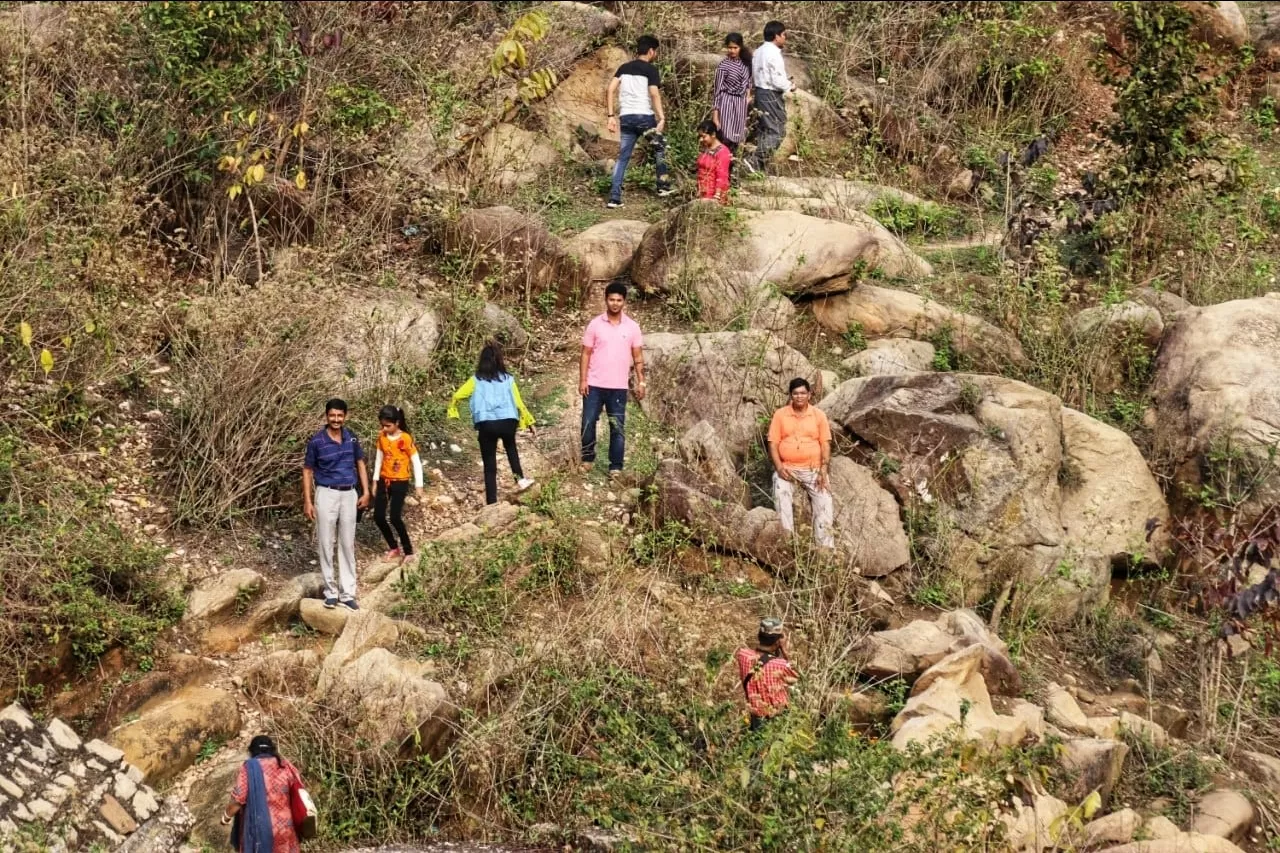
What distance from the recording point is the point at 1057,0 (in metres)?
16.8

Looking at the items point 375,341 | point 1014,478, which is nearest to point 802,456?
point 1014,478

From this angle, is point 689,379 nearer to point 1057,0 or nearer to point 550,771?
point 550,771

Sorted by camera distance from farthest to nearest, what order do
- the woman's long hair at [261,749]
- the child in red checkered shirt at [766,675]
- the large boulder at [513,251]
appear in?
the large boulder at [513,251] < the child in red checkered shirt at [766,675] < the woman's long hair at [261,749]

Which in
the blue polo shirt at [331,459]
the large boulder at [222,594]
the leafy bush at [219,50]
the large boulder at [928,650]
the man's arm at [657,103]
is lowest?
the large boulder at [928,650]

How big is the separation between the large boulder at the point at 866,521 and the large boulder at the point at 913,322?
210 cm

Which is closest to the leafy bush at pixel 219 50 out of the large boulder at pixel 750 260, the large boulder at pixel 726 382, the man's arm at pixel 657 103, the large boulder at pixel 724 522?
the man's arm at pixel 657 103

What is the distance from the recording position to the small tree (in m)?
13.0

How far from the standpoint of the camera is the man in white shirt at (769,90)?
13781 millimetres

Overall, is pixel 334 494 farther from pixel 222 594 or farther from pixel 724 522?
pixel 724 522

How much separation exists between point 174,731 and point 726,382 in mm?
4535

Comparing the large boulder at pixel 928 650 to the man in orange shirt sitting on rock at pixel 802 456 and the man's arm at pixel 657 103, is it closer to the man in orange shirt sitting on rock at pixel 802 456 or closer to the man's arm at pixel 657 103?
the man in orange shirt sitting on rock at pixel 802 456

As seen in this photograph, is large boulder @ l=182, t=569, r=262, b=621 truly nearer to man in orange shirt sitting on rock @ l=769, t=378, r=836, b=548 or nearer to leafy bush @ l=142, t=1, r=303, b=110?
man in orange shirt sitting on rock @ l=769, t=378, r=836, b=548

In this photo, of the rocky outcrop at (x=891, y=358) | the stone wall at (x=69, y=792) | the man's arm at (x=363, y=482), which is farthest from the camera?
the rocky outcrop at (x=891, y=358)

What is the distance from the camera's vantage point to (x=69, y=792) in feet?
24.2
